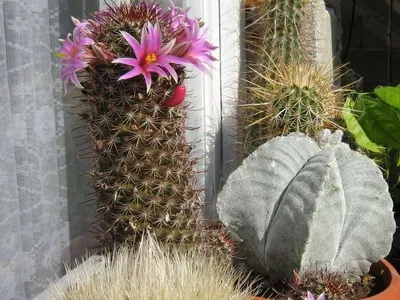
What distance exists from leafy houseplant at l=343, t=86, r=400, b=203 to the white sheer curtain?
32.7 inches

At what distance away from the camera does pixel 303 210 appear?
157 cm

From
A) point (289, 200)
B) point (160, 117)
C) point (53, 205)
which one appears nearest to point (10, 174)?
point (53, 205)

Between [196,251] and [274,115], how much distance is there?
57cm

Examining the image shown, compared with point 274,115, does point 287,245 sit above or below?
below

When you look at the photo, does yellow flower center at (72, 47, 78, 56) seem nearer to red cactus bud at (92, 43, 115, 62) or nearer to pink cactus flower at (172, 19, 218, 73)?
red cactus bud at (92, 43, 115, 62)

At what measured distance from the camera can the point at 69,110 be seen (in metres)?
1.69

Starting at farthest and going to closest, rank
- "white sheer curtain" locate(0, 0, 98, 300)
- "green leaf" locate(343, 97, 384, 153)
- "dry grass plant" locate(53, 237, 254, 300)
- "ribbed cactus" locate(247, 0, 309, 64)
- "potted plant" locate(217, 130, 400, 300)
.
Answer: "ribbed cactus" locate(247, 0, 309, 64) < "green leaf" locate(343, 97, 384, 153) < "potted plant" locate(217, 130, 400, 300) < "white sheer curtain" locate(0, 0, 98, 300) < "dry grass plant" locate(53, 237, 254, 300)

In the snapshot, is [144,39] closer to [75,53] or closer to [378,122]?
[75,53]

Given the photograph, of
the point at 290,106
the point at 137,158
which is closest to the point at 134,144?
the point at 137,158

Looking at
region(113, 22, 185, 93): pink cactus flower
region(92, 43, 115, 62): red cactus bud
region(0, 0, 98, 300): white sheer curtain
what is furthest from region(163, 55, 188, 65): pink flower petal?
region(0, 0, 98, 300): white sheer curtain

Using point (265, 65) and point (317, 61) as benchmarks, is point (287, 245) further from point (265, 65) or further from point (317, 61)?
point (317, 61)

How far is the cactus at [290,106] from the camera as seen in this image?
1843 millimetres

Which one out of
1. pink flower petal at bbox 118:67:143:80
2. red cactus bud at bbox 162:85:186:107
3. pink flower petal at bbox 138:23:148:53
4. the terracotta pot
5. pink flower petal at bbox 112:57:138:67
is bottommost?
the terracotta pot

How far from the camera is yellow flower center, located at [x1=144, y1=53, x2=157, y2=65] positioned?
4.42 ft
